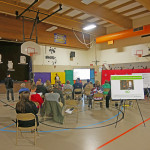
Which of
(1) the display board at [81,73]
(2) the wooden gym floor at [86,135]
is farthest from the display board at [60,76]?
(2) the wooden gym floor at [86,135]

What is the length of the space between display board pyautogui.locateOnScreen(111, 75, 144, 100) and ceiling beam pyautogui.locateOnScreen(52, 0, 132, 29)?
172 inches

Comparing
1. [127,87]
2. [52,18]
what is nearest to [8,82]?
[52,18]

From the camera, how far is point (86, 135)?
354cm

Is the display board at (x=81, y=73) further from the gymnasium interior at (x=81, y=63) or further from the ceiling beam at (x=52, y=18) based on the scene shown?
the ceiling beam at (x=52, y=18)

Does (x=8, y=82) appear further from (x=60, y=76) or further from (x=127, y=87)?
(x=127, y=87)

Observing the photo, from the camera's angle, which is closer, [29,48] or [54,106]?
[54,106]

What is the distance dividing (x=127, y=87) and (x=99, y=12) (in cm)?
561

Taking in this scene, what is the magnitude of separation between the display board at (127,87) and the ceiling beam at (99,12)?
436cm

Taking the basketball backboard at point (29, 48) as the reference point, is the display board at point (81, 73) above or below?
below

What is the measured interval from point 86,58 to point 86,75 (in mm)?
1971

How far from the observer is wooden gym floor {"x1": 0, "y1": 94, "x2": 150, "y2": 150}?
3.02 meters

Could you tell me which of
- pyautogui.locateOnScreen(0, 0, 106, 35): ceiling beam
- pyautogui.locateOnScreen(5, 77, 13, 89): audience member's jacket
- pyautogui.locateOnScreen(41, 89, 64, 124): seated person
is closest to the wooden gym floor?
pyautogui.locateOnScreen(41, 89, 64, 124): seated person

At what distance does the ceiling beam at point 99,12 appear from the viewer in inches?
269

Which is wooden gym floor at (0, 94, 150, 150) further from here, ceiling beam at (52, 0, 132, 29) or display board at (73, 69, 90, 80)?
display board at (73, 69, 90, 80)
